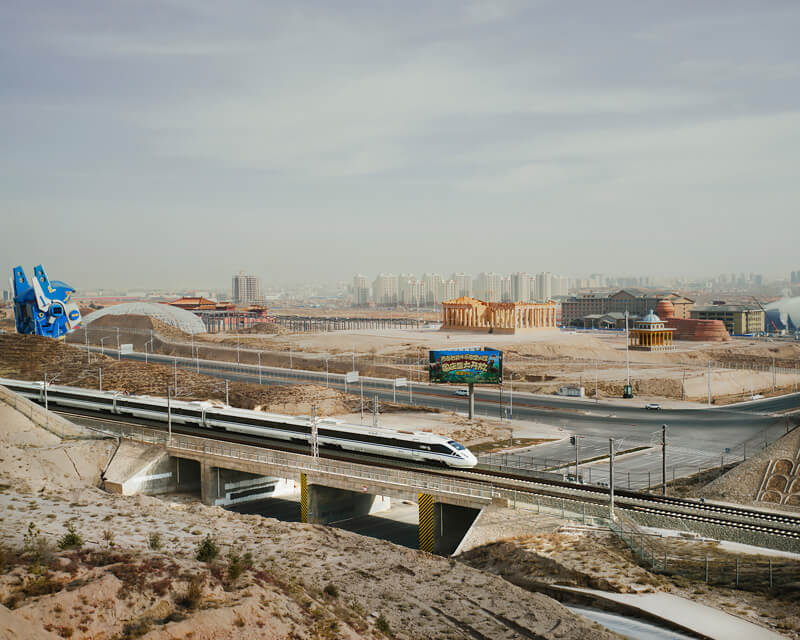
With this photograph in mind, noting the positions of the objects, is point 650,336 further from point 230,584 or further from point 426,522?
point 230,584

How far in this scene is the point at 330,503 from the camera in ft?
162

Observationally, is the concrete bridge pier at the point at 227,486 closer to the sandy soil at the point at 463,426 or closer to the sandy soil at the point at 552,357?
the sandy soil at the point at 463,426

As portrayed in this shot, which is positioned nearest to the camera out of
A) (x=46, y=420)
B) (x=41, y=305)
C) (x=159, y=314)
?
(x=46, y=420)

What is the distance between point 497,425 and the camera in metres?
76.3

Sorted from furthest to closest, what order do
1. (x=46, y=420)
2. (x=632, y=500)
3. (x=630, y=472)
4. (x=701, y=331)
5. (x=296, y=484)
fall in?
(x=701, y=331)
(x=46, y=420)
(x=296, y=484)
(x=630, y=472)
(x=632, y=500)

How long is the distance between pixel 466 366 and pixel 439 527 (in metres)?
32.8

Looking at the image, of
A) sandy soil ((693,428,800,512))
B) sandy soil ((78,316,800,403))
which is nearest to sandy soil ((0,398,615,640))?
sandy soil ((693,428,800,512))

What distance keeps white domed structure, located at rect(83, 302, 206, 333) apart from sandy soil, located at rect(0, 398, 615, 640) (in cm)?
14603

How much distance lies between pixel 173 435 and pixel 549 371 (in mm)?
72640

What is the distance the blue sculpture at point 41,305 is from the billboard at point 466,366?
80.2 m

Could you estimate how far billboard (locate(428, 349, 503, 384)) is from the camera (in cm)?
7400

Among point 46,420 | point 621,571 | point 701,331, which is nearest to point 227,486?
point 46,420

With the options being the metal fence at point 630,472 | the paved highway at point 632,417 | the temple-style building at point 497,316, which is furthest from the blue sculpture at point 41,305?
the metal fence at point 630,472

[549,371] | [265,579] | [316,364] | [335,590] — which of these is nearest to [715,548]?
[335,590]
